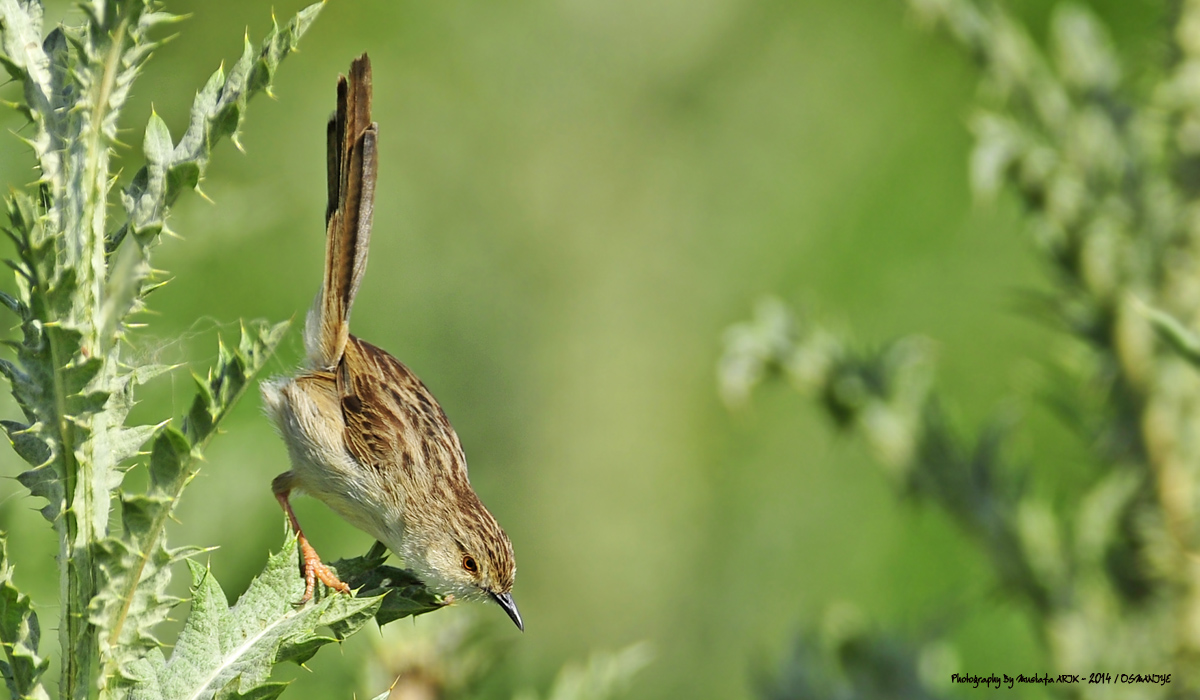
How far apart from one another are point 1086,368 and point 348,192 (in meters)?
2.68

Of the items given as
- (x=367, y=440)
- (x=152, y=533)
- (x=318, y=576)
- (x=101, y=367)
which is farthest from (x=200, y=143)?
(x=367, y=440)

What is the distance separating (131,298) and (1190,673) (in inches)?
120

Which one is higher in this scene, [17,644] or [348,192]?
[348,192]

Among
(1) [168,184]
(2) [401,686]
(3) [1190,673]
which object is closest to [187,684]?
(1) [168,184]

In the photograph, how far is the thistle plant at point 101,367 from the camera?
44.9 inches

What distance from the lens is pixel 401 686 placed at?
7.25 feet

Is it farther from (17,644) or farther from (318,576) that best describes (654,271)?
(17,644)

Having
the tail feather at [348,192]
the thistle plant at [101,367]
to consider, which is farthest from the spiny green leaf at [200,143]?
the tail feather at [348,192]

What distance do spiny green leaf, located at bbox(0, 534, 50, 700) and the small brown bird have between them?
1.07 m

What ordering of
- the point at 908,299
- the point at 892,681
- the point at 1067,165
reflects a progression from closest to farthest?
1. the point at 892,681
2. the point at 1067,165
3. the point at 908,299

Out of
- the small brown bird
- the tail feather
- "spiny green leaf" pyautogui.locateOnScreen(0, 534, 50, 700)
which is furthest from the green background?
"spiny green leaf" pyautogui.locateOnScreen(0, 534, 50, 700)

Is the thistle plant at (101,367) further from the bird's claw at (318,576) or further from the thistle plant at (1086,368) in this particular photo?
the thistle plant at (1086,368)

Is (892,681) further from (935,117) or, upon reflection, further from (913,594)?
(935,117)

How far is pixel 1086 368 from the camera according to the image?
144 inches
